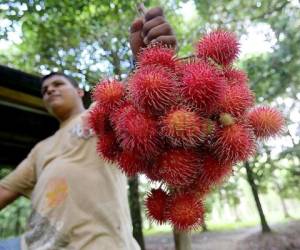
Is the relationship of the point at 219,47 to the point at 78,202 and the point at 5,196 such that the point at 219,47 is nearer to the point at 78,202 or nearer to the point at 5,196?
the point at 78,202

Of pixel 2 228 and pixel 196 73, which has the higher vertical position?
pixel 2 228

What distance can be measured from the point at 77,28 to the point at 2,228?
32.0 ft

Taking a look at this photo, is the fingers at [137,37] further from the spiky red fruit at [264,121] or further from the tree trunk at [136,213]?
the tree trunk at [136,213]

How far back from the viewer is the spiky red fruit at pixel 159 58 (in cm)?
86

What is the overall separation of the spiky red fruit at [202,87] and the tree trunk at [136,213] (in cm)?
464

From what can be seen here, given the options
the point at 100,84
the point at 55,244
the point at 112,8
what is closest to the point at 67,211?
the point at 55,244

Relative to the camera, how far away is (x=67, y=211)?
151cm

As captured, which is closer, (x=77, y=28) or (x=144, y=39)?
(x=144, y=39)

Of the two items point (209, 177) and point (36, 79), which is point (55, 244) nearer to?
point (209, 177)

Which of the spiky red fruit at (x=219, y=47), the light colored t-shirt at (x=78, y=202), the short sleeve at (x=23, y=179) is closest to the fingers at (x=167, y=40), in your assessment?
the spiky red fruit at (x=219, y=47)

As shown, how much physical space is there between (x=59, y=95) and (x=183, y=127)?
1205 mm

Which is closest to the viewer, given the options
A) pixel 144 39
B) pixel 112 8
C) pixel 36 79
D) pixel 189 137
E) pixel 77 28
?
pixel 189 137

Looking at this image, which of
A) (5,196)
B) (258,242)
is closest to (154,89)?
(5,196)

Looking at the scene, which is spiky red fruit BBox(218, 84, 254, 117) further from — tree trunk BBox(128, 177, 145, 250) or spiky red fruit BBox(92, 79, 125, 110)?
tree trunk BBox(128, 177, 145, 250)
